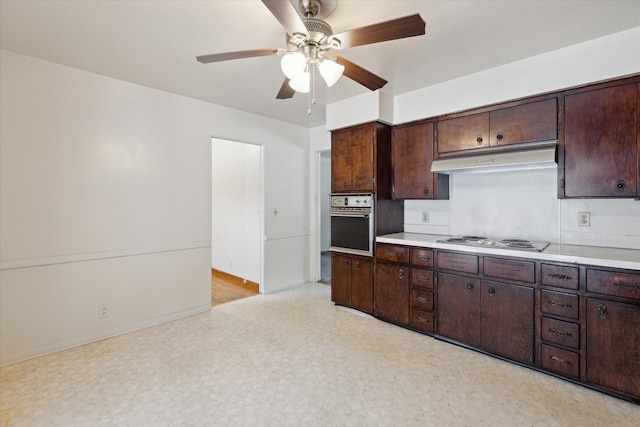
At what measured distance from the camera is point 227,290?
15.1 ft

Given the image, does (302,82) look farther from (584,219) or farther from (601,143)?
(584,219)

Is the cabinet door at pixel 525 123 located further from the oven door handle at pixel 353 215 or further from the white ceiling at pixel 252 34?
the oven door handle at pixel 353 215

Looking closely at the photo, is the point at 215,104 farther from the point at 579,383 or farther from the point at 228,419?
the point at 579,383

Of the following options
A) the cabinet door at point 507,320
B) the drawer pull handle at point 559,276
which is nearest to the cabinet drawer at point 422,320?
the cabinet door at point 507,320

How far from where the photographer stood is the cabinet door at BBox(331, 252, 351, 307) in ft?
12.4

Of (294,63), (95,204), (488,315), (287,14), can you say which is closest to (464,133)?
(488,315)

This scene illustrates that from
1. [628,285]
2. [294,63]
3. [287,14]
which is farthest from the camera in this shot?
[628,285]

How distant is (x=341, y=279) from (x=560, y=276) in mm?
2209

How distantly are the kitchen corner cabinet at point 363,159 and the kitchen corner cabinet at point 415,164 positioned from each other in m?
0.10

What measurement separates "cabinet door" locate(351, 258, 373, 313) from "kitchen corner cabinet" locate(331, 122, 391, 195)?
33.1 inches

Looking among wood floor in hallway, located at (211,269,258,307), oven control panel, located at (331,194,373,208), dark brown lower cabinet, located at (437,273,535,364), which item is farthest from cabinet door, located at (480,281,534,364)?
wood floor in hallway, located at (211,269,258,307)

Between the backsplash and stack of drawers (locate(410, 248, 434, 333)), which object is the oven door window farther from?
the backsplash

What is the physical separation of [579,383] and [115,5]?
410 cm

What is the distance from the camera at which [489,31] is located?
222 centimetres
